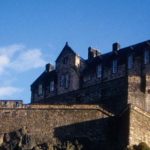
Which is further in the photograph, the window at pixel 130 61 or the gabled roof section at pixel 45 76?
the gabled roof section at pixel 45 76

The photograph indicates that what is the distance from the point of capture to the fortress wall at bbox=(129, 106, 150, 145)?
67.2 meters

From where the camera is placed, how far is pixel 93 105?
235ft

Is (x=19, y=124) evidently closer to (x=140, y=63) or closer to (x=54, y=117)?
(x=54, y=117)

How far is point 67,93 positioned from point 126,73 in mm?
8387

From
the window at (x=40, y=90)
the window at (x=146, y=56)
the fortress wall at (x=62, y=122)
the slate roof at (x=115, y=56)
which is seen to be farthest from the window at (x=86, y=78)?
the fortress wall at (x=62, y=122)

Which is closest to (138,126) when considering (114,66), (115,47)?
(114,66)

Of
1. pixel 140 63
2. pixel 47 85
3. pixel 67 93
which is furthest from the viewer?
pixel 47 85

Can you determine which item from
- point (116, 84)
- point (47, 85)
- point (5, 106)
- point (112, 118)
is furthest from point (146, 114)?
point (47, 85)

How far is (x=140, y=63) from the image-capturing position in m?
76.2

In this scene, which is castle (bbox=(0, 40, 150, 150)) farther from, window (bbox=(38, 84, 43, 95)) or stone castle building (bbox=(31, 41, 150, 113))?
window (bbox=(38, 84, 43, 95))

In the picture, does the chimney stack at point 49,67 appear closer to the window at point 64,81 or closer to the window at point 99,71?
the window at point 64,81

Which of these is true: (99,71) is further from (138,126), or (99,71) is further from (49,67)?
(138,126)

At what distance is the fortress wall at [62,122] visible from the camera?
69250 mm

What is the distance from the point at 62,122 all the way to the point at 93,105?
337 cm
